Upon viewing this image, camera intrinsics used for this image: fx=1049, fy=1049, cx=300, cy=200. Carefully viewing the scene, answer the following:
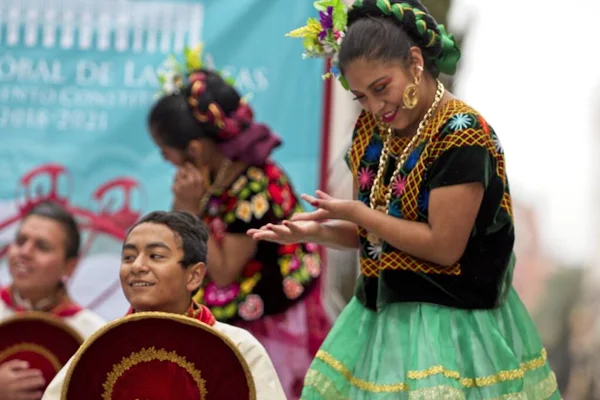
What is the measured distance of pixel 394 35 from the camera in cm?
221

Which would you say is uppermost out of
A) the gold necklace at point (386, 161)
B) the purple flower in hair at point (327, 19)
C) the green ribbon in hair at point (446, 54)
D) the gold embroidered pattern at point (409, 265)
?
the purple flower in hair at point (327, 19)

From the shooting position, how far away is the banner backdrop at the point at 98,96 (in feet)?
13.9

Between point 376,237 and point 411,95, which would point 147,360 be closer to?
point 376,237

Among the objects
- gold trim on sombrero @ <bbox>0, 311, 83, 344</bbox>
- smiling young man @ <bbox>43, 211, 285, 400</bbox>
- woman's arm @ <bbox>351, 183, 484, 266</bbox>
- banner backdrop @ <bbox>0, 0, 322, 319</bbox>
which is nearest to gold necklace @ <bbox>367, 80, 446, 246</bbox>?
woman's arm @ <bbox>351, 183, 484, 266</bbox>

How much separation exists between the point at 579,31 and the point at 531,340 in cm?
183

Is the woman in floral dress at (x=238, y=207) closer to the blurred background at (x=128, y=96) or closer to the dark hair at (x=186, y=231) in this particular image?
the blurred background at (x=128, y=96)

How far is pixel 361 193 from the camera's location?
2.40m

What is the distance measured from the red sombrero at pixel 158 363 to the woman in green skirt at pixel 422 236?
1.02 feet

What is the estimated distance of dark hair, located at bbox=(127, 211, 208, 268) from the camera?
242 cm

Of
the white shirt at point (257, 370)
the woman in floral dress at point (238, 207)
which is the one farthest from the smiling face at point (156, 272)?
the woman in floral dress at point (238, 207)

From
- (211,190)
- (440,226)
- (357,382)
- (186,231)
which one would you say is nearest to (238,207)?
(211,190)

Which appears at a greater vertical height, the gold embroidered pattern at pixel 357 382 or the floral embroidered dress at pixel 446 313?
the floral embroidered dress at pixel 446 313

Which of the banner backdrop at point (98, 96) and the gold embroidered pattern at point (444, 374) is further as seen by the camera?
the banner backdrop at point (98, 96)

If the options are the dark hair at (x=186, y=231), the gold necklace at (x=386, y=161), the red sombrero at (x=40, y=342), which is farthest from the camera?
the red sombrero at (x=40, y=342)
